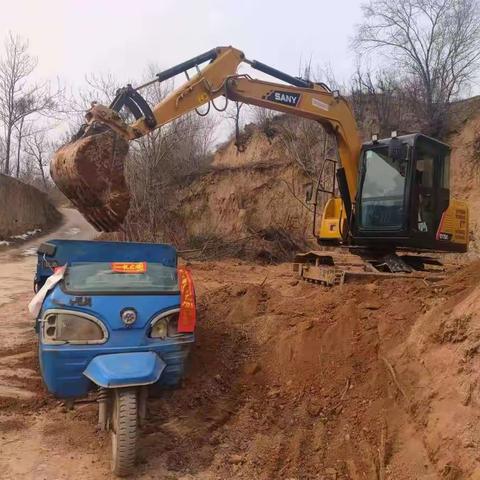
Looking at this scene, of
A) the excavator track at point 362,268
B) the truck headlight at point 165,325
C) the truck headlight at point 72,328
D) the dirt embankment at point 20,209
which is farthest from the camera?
the dirt embankment at point 20,209

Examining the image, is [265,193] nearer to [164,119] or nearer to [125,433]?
[164,119]

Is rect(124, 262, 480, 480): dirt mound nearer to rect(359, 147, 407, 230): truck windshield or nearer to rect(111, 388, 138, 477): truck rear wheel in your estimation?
rect(111, 388, 138, 477): truck rear wheel

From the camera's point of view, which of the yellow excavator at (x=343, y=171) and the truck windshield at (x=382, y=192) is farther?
the truck windshield at (x=382, y=192)

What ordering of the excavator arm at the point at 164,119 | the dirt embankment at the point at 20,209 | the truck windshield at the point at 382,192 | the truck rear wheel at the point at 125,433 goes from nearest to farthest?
the truck rear wheel at the point at 125,433 < the excavator arm at the point at 164,119 < the truck windshield at the point at 382,192 < the dirt embankment at the point at 20,209

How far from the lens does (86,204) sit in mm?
7016

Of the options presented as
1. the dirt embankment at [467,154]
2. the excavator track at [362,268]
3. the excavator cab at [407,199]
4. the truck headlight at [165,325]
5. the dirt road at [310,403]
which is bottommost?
the dirt road at [310,403]

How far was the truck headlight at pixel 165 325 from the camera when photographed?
491 centimetres

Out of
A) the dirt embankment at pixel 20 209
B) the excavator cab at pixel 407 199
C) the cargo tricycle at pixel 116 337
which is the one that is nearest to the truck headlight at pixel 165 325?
the cargo tricycle at pixel 116 337

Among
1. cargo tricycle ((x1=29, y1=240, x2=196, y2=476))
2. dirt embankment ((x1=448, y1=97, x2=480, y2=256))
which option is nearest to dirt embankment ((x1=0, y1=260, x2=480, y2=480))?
cargo tricycle ((x1=29, y1=240, x2=196, y2=476))

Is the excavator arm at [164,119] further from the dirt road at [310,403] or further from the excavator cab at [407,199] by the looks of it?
the dirt road at [310,403]

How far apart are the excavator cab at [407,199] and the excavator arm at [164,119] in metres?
0.79

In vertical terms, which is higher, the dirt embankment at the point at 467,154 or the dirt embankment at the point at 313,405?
the dirt embankment at the point at 467,154

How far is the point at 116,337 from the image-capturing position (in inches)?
185

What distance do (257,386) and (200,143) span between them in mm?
29887
